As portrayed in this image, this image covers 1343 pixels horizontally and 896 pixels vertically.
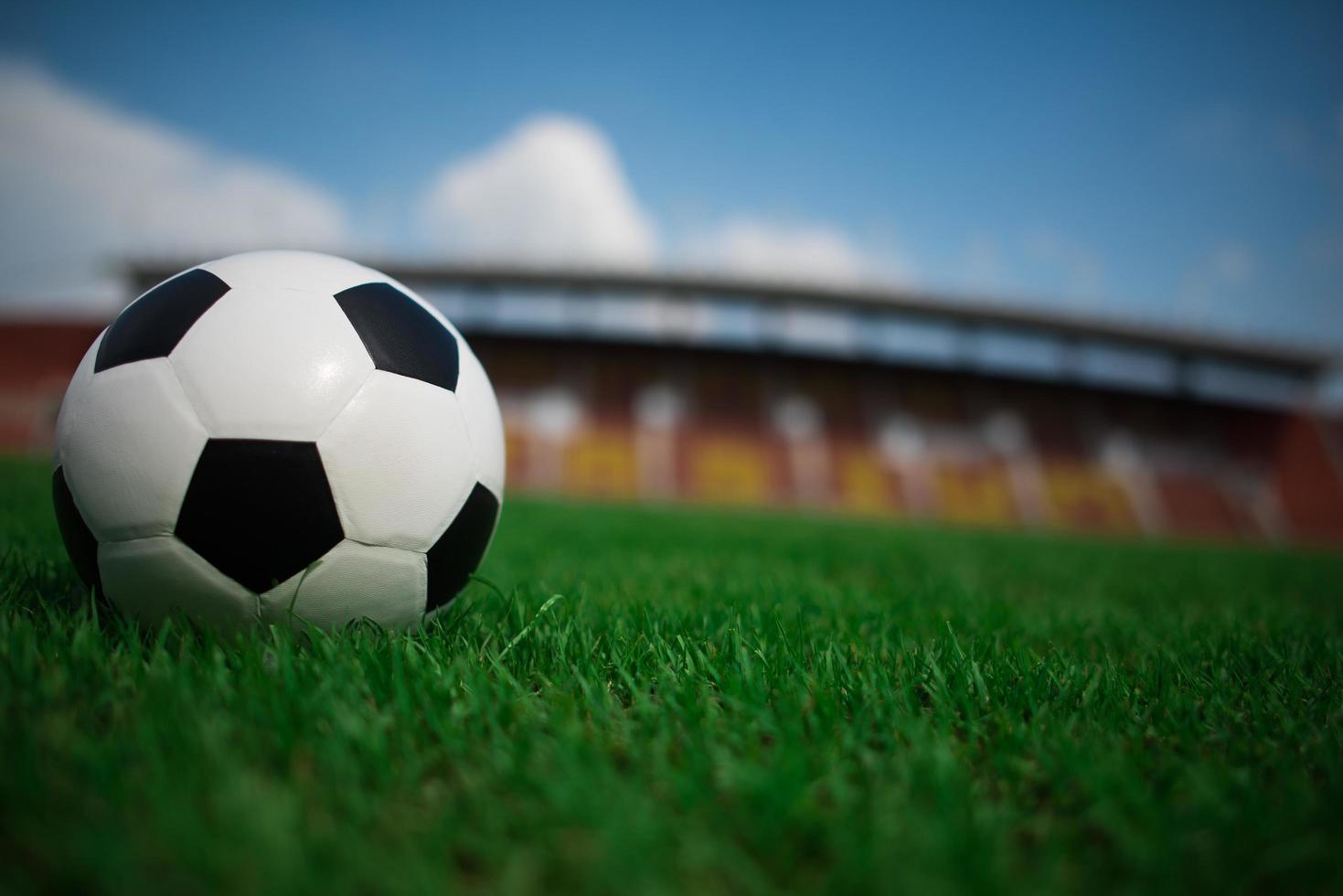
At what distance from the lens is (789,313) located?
22484mm

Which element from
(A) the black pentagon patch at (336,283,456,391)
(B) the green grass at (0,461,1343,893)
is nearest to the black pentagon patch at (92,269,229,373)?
(A) the black pentagon patch at (336,283,456,391)

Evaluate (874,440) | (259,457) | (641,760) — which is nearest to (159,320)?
(259,457)

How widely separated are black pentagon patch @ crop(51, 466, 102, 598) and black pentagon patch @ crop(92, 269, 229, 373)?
300mm

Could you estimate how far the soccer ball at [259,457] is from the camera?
1259mm

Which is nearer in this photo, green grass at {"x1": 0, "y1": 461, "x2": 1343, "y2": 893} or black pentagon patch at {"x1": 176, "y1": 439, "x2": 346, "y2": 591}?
green grass at {"x1": 0, "y1": 461, "x2": 1343, "y2": 893}

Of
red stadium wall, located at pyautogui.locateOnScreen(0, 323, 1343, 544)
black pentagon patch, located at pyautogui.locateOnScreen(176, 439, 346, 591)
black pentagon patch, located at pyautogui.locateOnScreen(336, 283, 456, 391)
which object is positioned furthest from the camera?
red stadium wall, located at pyautogui.locateOnScreen(0, 323, 1343, 544)

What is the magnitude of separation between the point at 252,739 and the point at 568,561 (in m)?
2.33

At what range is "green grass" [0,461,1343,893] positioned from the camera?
0.72 meters

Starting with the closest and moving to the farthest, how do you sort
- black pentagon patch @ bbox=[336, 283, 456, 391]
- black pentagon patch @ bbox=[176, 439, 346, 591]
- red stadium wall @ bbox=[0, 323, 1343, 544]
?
1. black pentagon patch @ bbox=[176, 439, 346, 591]
2. black pentagon patch @ bbox=[336, 283, 456, 391]
3. red stadium wall @ bbox=[0, 323, 1343, 544]

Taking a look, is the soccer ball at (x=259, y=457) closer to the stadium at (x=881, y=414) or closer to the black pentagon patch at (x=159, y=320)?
the black pentagon patch at (x=159, y=320)

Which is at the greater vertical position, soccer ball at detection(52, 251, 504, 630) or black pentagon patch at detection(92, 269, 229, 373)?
black pentagon patch at detection(92, 269, 229, 373)

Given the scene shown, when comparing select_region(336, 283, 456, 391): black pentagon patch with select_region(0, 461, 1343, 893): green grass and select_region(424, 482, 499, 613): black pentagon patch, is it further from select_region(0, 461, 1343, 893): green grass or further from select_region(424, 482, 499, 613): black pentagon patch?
select_region(0, 461, 1343, 893): green grass

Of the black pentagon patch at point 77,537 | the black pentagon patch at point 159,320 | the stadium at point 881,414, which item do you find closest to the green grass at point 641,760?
the black pentagon patch at point 77,537

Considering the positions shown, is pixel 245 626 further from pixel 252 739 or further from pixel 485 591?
pixel 485 591
